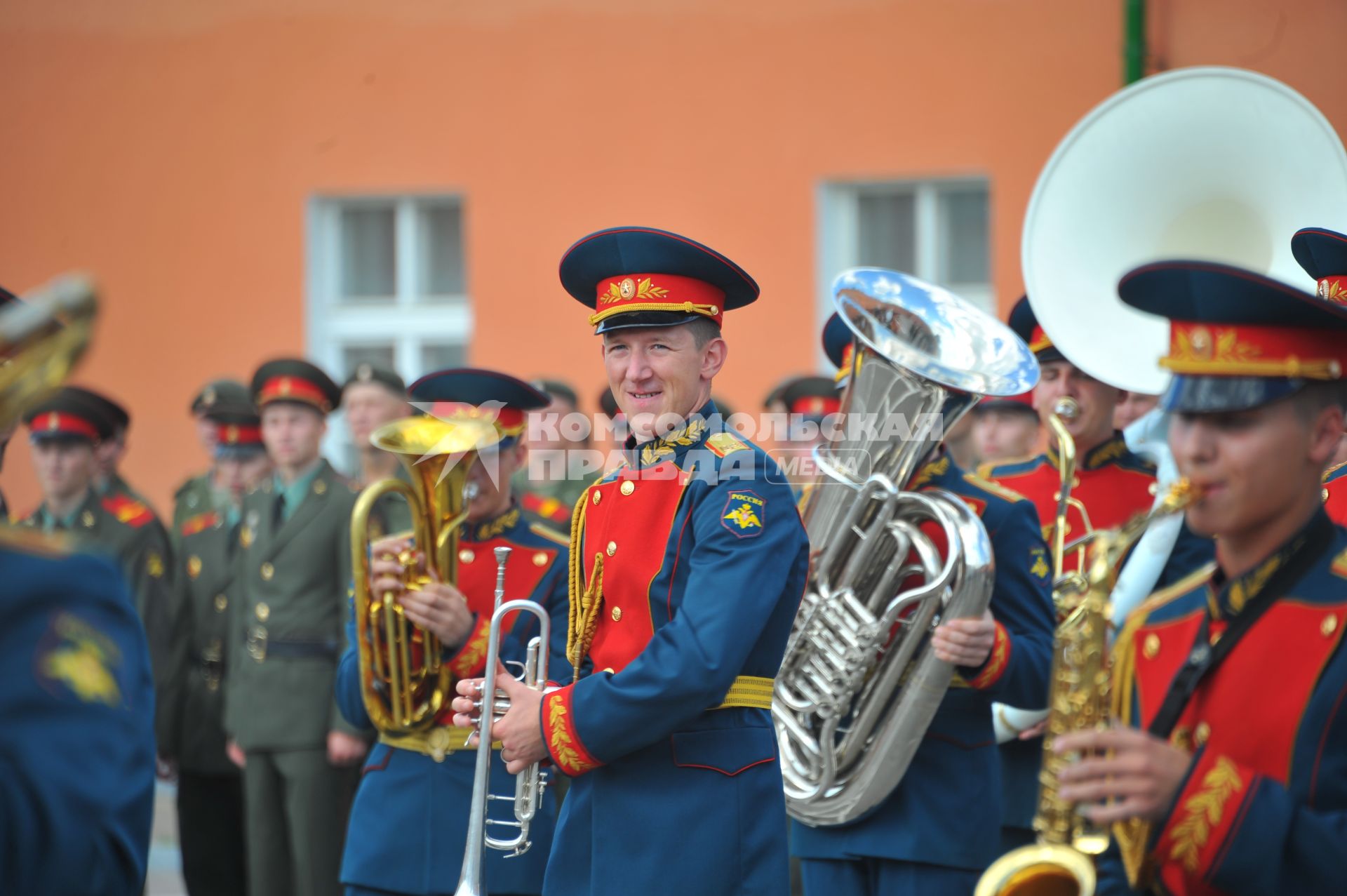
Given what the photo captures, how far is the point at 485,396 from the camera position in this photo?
491 centimetres

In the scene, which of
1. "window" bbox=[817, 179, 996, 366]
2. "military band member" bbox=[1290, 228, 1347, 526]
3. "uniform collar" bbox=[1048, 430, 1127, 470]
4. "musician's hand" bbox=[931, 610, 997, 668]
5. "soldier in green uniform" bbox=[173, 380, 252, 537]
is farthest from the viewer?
"window" bbox=[817, 179, 996, 366]

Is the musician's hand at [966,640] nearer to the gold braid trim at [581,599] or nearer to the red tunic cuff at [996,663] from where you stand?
the red tunic cuff at [996,663]

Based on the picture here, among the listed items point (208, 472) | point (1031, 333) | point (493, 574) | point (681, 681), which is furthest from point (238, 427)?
point (681, 681)

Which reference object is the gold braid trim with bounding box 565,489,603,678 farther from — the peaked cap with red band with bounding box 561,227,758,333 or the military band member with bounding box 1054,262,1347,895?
the military band member with bounding box 1054,262,1347,895

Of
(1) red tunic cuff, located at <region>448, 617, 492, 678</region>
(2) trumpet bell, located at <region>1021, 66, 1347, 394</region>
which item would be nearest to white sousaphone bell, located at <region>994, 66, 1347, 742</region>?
(2) trumpet bell, located at <region>1021, 66, 1347, 394</region>

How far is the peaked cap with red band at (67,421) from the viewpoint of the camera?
6883 mm

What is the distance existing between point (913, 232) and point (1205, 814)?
7.96 m

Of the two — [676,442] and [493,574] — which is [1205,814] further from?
[493,574]

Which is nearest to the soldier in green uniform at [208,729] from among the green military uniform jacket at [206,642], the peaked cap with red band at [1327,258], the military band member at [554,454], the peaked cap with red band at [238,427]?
the green military uniform jacket at [206,642]

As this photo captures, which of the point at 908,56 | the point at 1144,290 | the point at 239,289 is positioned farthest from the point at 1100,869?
the point at 239,289

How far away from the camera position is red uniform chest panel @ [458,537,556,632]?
15.2 feet

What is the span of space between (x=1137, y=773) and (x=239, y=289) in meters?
9.17

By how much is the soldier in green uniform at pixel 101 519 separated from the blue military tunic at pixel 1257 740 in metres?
5.20

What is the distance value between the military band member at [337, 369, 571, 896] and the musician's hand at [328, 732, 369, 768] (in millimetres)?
1113
